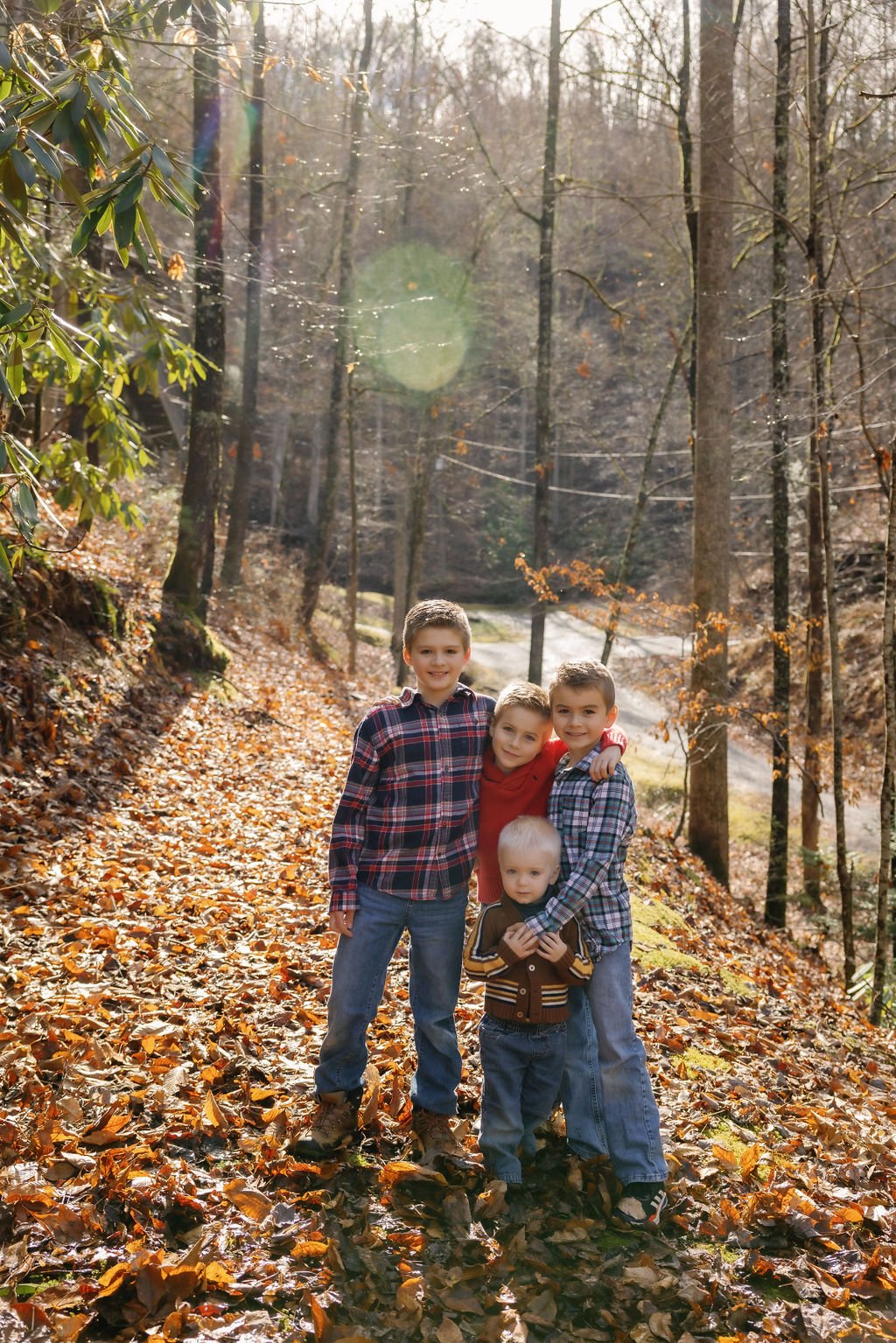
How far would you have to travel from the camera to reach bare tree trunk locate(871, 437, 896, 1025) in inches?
250

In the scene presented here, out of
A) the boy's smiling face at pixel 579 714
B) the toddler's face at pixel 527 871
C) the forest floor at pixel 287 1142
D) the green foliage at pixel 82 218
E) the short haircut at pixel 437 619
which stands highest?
the green foliage at pixel 82 218

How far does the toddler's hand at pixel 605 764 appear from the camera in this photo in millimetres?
3207

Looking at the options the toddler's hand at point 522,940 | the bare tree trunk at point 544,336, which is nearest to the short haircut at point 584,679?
the toddler's hand at point 522,940

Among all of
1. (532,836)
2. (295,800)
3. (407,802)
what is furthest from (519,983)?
(295,800)

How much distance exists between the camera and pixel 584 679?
10.6 ft

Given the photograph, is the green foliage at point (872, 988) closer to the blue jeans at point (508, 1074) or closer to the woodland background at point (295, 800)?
the woodland background at point (295, 800)

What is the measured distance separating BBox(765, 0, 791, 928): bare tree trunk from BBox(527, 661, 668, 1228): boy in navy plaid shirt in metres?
6.34

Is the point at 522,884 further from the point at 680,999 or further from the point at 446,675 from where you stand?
the point at 680,999

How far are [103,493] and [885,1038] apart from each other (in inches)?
248

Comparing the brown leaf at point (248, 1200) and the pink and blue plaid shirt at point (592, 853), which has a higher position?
the pink and blue plaid shirt at point (592, 853)

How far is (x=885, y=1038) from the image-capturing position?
6500 mm

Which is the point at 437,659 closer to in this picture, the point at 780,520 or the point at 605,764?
the point at 605,764

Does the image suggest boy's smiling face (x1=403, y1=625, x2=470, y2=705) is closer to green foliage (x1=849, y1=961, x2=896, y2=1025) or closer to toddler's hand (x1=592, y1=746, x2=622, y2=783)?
toddler's hand (x1=592, y1=746, x2=622, y2=783)

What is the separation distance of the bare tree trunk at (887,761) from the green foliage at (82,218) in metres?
4.73
